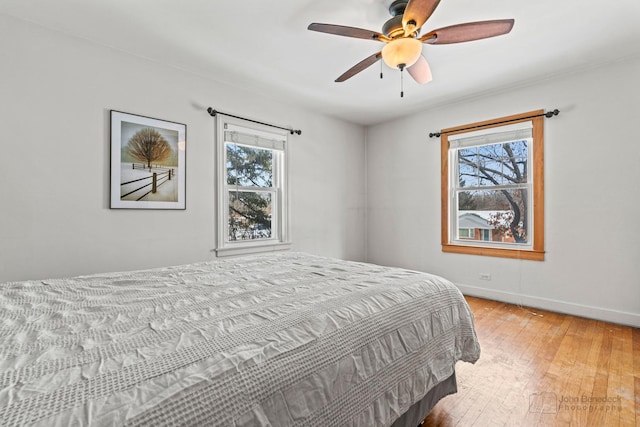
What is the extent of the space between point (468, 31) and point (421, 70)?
50 centimetres

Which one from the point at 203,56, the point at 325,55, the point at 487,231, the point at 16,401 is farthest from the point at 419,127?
the point at 16,401

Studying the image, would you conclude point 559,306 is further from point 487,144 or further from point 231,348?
point 231,348

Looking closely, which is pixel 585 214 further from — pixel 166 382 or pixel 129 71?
pixel 129 71

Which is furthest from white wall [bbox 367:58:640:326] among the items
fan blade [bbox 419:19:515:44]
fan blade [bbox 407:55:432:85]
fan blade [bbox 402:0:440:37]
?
fan blade [bbox 402:0:440:37]

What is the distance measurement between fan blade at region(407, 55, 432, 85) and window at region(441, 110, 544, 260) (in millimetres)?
1707

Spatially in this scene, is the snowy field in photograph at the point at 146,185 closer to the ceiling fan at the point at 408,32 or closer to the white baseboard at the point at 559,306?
the ceiling fan at the point at 408,32

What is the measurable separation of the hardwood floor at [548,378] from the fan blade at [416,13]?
7.34 feet

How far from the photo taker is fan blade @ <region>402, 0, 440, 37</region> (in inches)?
65.7

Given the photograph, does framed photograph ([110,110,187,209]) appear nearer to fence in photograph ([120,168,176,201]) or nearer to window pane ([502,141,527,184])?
fence in photograph ([120,168,176,201])

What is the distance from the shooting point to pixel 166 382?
2.42 feet

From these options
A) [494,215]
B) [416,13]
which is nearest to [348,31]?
[416,13]

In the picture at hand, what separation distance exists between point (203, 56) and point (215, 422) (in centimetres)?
295

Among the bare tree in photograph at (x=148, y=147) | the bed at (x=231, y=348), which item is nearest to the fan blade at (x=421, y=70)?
the bed at (x=231, y=348)

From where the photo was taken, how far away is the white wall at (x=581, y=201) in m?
2.90
